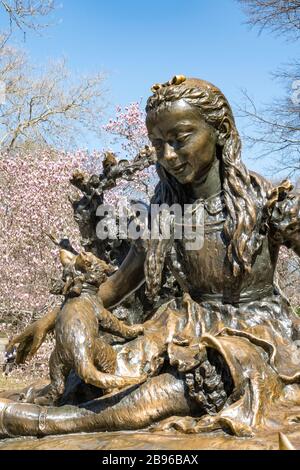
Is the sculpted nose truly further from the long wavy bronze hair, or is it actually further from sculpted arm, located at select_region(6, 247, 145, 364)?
sculpted arm, located at select_region(6, 247, 145, 364)

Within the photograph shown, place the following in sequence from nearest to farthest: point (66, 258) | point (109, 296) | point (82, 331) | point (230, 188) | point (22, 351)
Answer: point (82, 331), point (66, 258), point (230, 188), point (22, 351), point (109, 296)

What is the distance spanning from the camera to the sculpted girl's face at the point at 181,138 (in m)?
2.69

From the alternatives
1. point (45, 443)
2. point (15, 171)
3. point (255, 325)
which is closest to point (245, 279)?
point (255, 325)

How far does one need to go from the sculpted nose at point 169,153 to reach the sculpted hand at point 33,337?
2.86ft

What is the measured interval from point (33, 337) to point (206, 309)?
0.84 m

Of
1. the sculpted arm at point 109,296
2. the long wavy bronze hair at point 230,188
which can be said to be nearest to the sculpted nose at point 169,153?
the long wavy bronze hair at point 230,188

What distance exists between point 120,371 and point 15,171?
23.7 feet

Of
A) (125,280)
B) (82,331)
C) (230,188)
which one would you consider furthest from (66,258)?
(230,188)

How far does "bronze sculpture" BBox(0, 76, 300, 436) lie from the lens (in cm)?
238

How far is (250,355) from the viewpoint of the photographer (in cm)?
243

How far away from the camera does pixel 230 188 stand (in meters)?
2.88

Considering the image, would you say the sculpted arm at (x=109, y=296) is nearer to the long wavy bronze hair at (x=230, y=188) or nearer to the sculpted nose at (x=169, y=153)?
the long wavy bronze hair at (x=230, y=188)

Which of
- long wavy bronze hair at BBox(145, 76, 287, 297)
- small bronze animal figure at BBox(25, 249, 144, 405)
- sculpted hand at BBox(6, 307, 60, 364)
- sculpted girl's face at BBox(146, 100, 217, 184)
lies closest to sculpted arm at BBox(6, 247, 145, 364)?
sculpted hand at BBox(6, 307, 60, 364)

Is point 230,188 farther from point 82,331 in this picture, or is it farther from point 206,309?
point 82,331
